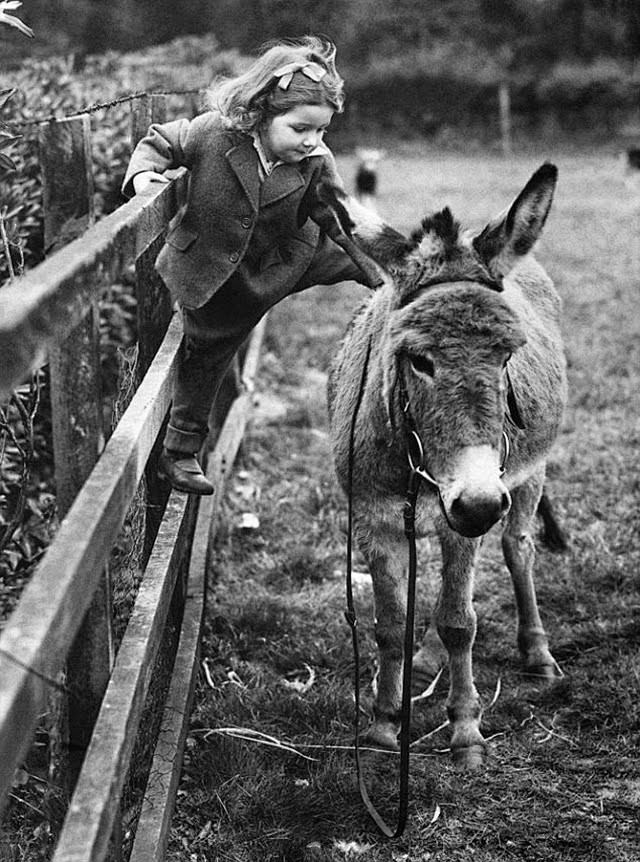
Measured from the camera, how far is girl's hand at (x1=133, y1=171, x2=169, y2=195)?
3293 millimetres

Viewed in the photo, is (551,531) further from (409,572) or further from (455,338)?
(455,338)

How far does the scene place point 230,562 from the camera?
5465mm

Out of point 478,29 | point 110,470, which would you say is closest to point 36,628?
point 110,470

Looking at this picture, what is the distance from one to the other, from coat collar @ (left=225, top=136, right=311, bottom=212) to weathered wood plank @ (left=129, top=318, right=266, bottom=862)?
1.58 metres

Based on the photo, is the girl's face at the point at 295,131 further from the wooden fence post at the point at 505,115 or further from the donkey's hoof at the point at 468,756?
the wooden fence post at the point at 505,115

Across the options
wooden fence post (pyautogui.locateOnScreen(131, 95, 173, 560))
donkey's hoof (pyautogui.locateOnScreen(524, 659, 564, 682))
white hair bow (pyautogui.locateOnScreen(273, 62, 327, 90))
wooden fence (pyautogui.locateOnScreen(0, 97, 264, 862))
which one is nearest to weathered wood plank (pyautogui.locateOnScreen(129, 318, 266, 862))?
wooden fence (pyautogui.locateOnScreen(0, 97, 264, 862))

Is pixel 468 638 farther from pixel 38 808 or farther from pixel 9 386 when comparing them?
pixel 9 386

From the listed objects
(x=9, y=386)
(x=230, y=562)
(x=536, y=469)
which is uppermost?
(x=9, y=386)

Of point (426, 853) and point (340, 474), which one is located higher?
point (340, 474)

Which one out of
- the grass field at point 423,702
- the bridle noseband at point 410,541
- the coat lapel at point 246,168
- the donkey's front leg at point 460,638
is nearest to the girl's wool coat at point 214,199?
the coat lapel at point 246,168

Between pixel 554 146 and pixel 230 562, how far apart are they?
74.8 feet

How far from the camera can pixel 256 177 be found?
11.8 ft

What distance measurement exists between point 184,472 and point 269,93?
1304 millimetres

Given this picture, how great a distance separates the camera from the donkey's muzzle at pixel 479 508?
271 centimetres
